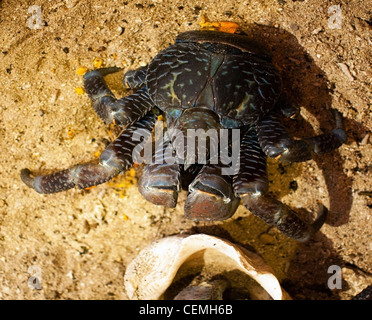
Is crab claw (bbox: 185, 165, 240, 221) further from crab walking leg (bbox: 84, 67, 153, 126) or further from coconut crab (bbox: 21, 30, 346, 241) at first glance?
crab walking leg (bbox: 84, 67, 153, 126)

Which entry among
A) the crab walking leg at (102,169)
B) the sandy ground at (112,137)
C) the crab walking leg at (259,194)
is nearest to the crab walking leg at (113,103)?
the crab walking leg at (102,169)

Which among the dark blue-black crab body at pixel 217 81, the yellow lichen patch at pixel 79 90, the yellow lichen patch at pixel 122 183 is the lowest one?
the yellow lichen patch at pixel 122 183

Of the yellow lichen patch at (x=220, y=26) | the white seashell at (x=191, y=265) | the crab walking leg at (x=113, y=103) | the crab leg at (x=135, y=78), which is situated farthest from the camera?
the yellow lichen patch at (x=220, y=26)

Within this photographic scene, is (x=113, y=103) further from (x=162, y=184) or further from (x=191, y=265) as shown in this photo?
(x=191, y=265)

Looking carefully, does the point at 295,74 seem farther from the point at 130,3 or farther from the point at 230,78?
the point at 130,3

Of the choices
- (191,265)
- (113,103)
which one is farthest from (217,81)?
(191,265)

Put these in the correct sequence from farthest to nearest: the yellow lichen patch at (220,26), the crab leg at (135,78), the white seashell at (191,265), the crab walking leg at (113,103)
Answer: the yellow lichen patch at (220,26), the crab leg at (135,78), the crab walking leg at (113,103), the white seashell at (191,265)

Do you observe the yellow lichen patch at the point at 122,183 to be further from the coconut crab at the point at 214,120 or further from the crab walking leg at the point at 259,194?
the crab walking leg at the point at 259,194
